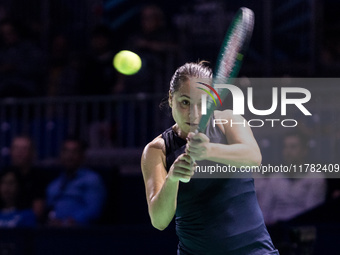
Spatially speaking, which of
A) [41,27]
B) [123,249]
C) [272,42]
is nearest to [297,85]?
[272,42]

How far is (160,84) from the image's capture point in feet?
22.8

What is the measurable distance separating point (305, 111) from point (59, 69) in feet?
10.4

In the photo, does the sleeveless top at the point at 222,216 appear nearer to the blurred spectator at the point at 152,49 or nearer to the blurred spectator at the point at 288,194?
the blurred spectator at the point at 288,194

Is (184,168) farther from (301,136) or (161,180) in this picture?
(301,136)

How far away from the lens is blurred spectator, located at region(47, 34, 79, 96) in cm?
728

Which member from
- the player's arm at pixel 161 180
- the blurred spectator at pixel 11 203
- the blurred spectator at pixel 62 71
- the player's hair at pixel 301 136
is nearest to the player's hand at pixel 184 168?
the player's arm at pixel 161 180

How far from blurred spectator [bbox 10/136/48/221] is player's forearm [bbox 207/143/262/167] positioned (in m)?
3.85

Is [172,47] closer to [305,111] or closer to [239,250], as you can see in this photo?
[305,111]

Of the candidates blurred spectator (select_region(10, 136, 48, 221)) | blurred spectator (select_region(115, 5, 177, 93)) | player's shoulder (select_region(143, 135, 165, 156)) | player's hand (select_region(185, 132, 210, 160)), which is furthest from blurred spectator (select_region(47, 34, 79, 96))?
player's hand (select_region(185, 132, 210, 160))

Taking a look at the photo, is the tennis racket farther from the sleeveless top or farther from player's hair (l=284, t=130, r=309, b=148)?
player's hair (l=284, t=130, r=309, b=148)

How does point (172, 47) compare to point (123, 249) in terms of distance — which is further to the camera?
point (172, 47)

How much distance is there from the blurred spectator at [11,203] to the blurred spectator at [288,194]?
7.47ft

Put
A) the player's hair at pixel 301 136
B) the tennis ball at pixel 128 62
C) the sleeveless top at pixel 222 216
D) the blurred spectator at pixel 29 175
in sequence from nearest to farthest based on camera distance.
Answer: the sleeveless top at pixel 222 216 < the tennis ball at pixel 128 62 < the player's hair at pixel 301 136 < the blurred spectator at pixel 29 175

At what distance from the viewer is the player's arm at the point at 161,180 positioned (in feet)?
8.23
